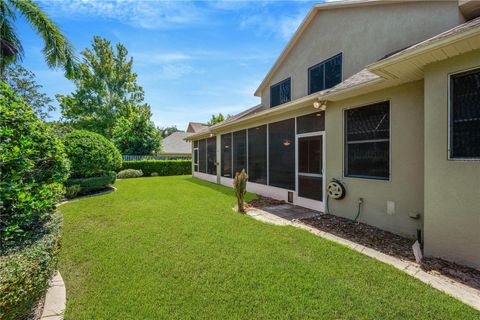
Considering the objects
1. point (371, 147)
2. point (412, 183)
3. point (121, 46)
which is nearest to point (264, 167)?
point (371, 147)

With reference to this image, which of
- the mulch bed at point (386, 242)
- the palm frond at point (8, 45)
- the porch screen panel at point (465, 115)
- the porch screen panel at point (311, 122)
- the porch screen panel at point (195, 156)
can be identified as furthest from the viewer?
the porch screen panel at point (195, 156)

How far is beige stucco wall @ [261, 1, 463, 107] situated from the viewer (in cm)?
514

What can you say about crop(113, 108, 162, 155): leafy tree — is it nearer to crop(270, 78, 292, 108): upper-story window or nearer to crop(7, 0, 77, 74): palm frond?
crop(7, 0, 77, 74): palm frond

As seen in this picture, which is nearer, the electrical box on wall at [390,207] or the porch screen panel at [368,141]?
the electrical box on wall at [390,207]

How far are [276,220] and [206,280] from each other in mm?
3108

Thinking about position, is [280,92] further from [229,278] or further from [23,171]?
[23,171]

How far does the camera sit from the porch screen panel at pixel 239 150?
10148 millimetres

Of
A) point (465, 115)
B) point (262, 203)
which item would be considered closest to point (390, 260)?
point (465, 115)

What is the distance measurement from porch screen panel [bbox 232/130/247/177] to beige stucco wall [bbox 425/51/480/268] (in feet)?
23.6

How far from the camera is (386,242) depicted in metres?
4.16

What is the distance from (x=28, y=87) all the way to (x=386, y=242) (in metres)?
25.9

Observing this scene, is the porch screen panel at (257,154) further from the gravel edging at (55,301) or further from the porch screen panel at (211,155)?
the gravel edging at (55,301)

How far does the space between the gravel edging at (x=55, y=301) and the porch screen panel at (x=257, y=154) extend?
6890 mm

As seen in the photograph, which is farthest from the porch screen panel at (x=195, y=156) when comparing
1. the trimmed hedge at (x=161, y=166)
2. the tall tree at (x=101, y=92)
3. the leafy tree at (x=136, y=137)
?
the tall tree at (x=101, y=92)
